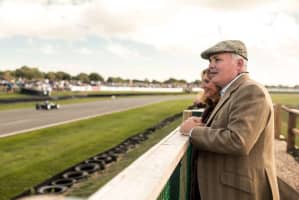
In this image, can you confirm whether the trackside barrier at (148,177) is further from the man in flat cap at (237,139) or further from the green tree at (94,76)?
the green tree at (94,76)

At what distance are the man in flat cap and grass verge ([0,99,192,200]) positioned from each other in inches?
237

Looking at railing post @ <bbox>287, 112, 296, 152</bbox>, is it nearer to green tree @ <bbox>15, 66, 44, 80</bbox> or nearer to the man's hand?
the man's hand

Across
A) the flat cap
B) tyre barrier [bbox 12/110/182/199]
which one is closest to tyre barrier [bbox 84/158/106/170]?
tyre barrier [bbox 12/110/182/199]

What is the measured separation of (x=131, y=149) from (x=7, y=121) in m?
9.81

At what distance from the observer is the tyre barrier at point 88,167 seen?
379 inches

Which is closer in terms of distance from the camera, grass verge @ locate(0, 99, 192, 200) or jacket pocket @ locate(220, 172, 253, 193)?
jacket pocket @ locate(220, 172, 253, 193)

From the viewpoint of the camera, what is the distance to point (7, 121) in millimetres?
19578

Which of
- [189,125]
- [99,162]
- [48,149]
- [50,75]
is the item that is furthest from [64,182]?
[50,75]

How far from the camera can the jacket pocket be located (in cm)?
229

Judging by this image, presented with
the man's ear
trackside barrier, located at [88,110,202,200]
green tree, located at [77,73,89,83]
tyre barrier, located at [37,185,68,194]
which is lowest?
tyre barrier, located at [37,185,68,194]

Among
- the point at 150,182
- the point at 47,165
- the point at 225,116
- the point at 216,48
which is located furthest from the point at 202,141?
the point at 47,165

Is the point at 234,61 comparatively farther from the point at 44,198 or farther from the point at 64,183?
the point at 64,183

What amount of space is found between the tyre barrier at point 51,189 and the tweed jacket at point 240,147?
5.79m

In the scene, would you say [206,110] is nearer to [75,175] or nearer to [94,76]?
[75,175]
